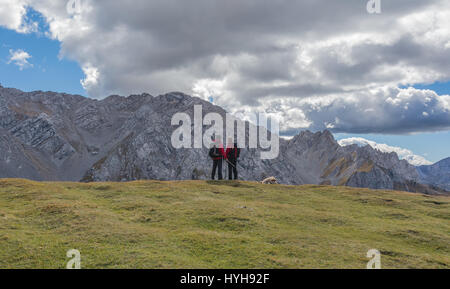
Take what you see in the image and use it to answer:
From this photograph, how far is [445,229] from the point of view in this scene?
2433 centimetres

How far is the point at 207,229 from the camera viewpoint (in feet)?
66.9

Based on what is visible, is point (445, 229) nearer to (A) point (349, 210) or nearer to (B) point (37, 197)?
(A) point (349, 210)

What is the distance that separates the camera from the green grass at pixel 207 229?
15.6 metres

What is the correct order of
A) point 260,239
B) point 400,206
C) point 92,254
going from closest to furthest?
point 92,254 < point 260,239 < point 400,206

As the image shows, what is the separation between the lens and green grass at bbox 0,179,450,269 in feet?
51.1

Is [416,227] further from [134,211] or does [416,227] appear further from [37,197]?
[37,197]

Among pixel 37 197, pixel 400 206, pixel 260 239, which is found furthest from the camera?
pixel 400 206
